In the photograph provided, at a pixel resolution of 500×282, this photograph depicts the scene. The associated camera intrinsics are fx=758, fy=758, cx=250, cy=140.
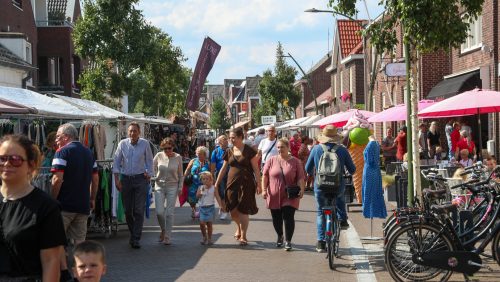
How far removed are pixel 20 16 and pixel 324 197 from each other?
80.3 ft

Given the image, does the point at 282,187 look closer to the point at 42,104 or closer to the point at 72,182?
the point at 72,182

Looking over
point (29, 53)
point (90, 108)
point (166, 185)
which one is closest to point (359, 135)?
point (166, 185)

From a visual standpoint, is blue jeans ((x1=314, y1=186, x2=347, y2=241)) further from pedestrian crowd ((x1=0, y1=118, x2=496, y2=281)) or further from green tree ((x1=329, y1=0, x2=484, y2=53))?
green tree ((x1=329, y1=0, x2=484, y2=53))

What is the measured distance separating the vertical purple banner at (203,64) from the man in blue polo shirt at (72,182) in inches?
804

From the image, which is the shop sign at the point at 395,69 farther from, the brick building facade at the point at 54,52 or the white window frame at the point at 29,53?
the brick building facade at the point at 54,52

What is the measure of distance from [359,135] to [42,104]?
6278 mm

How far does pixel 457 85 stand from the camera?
25.2 meters

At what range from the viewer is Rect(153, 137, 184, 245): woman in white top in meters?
11.7

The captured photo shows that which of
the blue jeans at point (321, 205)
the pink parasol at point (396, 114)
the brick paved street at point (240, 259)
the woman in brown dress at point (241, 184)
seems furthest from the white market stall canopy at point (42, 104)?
the pink parasol at point (396, 114)

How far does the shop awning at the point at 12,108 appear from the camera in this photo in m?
11.0

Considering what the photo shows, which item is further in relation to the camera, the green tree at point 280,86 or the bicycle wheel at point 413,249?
the green tree at point 280,86

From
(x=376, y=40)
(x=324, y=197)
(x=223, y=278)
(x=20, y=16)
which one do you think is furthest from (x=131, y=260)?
(x=20, y=16)

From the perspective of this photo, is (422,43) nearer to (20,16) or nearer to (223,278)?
(223,278)

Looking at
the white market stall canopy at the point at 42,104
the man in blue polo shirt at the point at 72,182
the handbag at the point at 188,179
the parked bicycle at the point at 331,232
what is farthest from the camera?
the handbag at the point at 188,179
